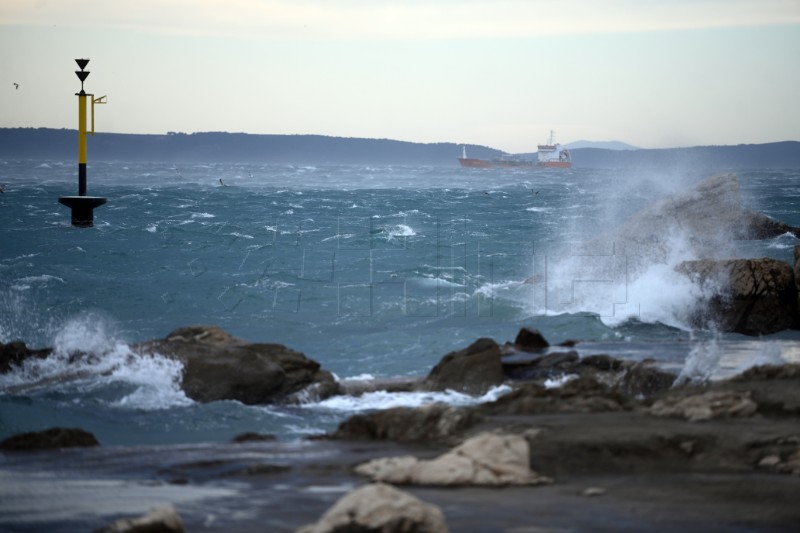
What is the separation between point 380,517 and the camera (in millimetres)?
5746

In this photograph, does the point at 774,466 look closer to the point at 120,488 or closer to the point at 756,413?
the point at 756,413

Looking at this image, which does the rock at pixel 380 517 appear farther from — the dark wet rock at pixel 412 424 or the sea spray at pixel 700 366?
the sea spray at pixel 700 366

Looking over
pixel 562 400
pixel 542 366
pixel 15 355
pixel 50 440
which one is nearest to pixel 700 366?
pixel 542 366

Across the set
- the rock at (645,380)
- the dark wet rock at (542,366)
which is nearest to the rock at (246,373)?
the dark wet rock at (542,366)

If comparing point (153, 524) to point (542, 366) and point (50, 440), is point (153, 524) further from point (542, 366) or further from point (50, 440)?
point (542, 366)

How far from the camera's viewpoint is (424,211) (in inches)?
1777

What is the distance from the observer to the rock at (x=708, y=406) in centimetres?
896

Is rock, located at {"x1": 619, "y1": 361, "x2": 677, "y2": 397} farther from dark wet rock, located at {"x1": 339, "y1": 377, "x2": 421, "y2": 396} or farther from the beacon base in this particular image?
the beacon base

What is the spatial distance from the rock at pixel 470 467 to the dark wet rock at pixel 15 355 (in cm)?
646

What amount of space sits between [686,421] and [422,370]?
6.43 metres

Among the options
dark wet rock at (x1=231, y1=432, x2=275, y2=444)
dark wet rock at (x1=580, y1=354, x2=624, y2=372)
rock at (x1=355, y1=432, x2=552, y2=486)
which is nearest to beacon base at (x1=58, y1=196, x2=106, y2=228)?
dark wet rock at (x1=580, y1=354, x2=624, y2=372)

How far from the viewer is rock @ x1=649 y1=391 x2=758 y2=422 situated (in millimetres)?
8961

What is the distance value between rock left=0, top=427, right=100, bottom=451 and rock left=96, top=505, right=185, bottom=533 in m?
3.08

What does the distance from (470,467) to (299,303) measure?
14.7 metres
